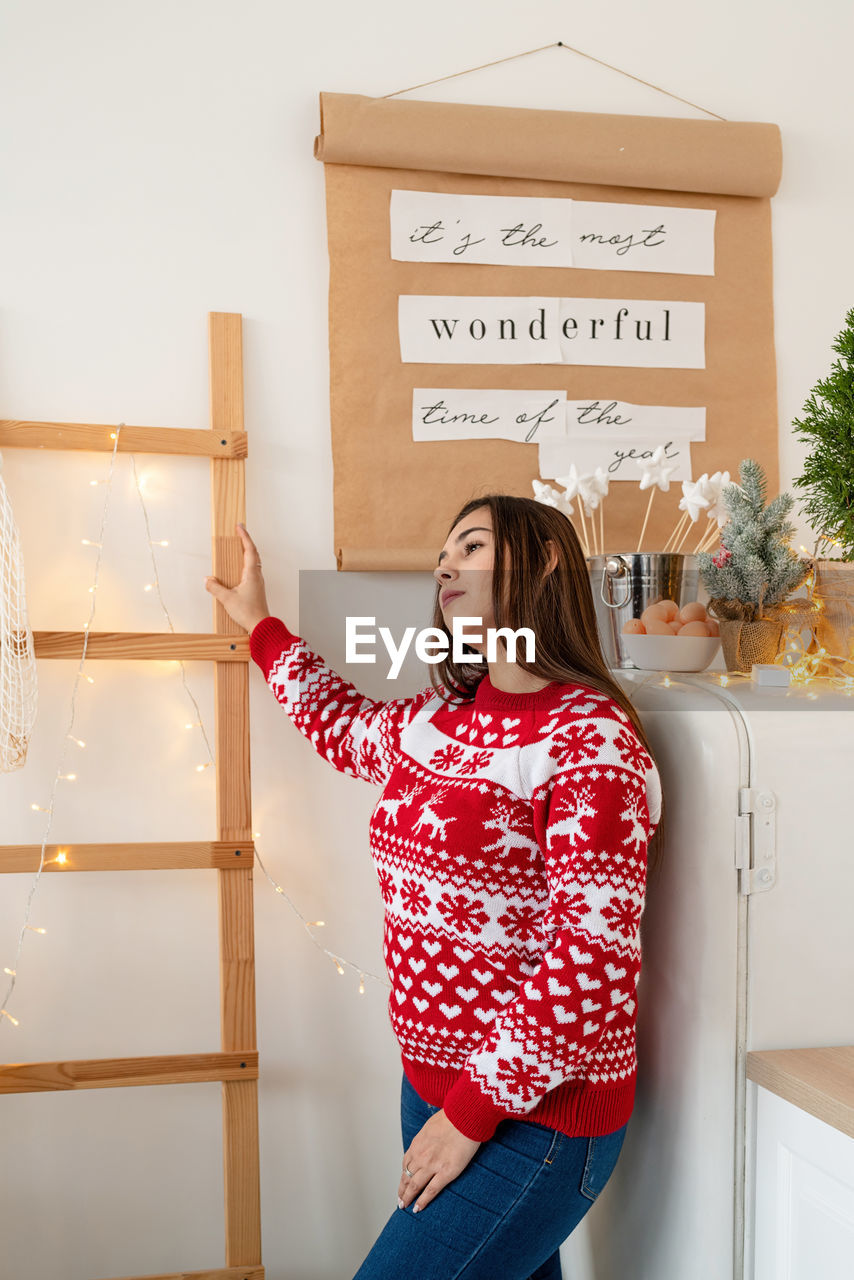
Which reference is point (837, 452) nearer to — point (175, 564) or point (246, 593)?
point (246, 593)

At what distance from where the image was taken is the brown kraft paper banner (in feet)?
4.59

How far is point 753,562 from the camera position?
3.80 ft

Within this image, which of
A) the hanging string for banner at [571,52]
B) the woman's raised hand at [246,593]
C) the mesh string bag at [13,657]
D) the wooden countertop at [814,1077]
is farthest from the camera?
the hanging string for banner at [571,52]

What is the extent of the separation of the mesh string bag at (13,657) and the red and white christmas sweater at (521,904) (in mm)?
445

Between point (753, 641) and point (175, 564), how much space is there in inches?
29.4

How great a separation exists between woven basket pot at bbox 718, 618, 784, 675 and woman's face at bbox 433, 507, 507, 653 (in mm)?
290

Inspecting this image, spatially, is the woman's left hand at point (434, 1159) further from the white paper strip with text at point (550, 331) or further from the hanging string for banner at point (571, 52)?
the hanging string for banner at point (571, 52)

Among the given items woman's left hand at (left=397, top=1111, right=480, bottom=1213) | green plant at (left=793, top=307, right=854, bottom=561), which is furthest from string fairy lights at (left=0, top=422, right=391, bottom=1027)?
green plant at (left=793, top=307, right=854, bottom=561)

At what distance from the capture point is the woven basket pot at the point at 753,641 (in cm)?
116

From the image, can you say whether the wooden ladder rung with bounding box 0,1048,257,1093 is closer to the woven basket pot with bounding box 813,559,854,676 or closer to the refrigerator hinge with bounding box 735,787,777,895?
the refrigerator hinge with bounding box 735,787,777,895

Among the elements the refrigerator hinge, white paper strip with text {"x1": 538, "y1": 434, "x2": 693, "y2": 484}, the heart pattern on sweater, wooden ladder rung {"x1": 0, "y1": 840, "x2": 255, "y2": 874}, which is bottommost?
the heart pattern on sweater

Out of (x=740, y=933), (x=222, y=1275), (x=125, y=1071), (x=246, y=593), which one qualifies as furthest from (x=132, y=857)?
(x=740, y=933)

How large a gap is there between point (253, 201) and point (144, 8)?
29 centimetres

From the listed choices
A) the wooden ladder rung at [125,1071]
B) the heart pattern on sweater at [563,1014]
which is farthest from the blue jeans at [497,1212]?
the wooden ladder rung at [125,1071]
